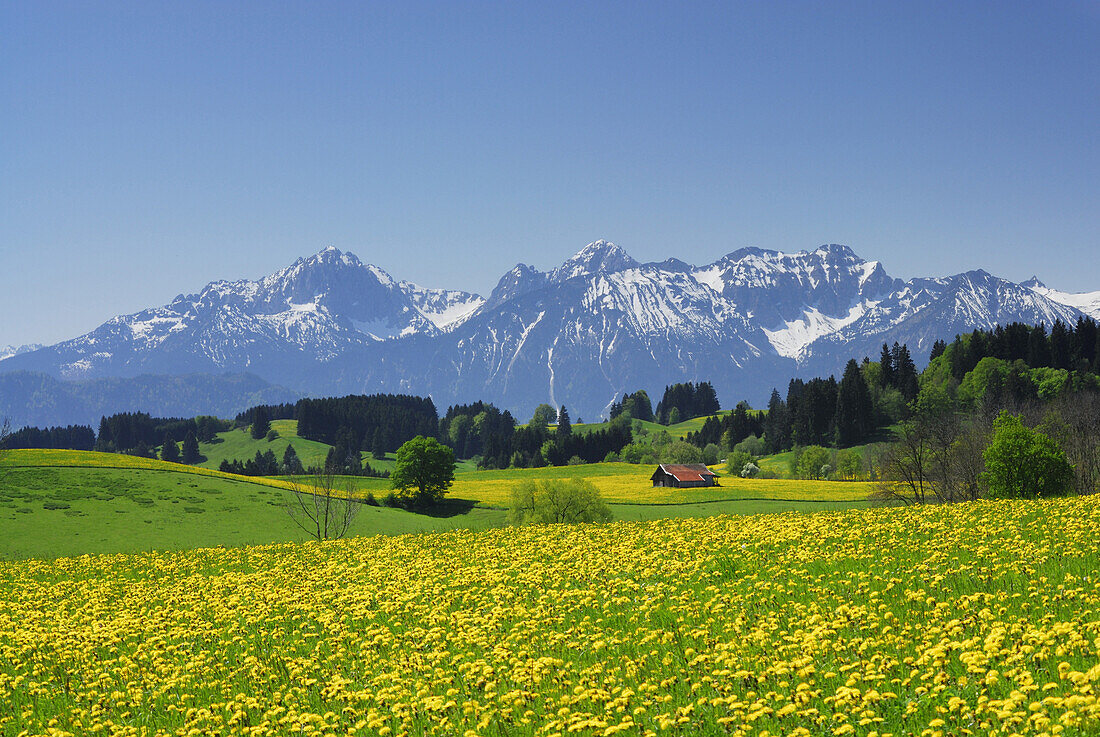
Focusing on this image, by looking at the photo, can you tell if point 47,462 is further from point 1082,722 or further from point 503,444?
point 503,444

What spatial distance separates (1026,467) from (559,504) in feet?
94.8

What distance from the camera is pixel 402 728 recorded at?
30.8ft

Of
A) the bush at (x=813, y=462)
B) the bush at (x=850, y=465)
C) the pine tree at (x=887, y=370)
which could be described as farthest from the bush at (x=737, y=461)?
the pine tree at (x=887, y=370)

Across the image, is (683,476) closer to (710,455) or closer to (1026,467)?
(710,455)

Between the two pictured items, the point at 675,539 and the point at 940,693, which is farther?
the point at 675,539

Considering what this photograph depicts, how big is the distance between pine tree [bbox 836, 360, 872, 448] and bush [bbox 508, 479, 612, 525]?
106633 mm

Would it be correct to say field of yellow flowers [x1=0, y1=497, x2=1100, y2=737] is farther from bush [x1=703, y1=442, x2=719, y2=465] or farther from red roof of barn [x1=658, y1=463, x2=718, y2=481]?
bush [x1=703, y1=442, x2=719, y2=465]

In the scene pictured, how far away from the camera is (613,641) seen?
472 inches

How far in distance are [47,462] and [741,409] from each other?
494ft

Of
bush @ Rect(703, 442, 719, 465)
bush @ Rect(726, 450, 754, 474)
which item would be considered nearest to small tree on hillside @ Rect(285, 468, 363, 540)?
bush @ Rect(726, 450, 754, 474)

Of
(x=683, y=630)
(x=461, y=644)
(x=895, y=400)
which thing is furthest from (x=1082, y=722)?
(x=895, y=400)

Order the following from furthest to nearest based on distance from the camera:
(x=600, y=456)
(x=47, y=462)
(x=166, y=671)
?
(x=600, y=456), (x=47, y=462), (x=166, y=671)

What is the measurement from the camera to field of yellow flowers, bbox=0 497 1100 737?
8859 mm

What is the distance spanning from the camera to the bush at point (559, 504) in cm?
5400
